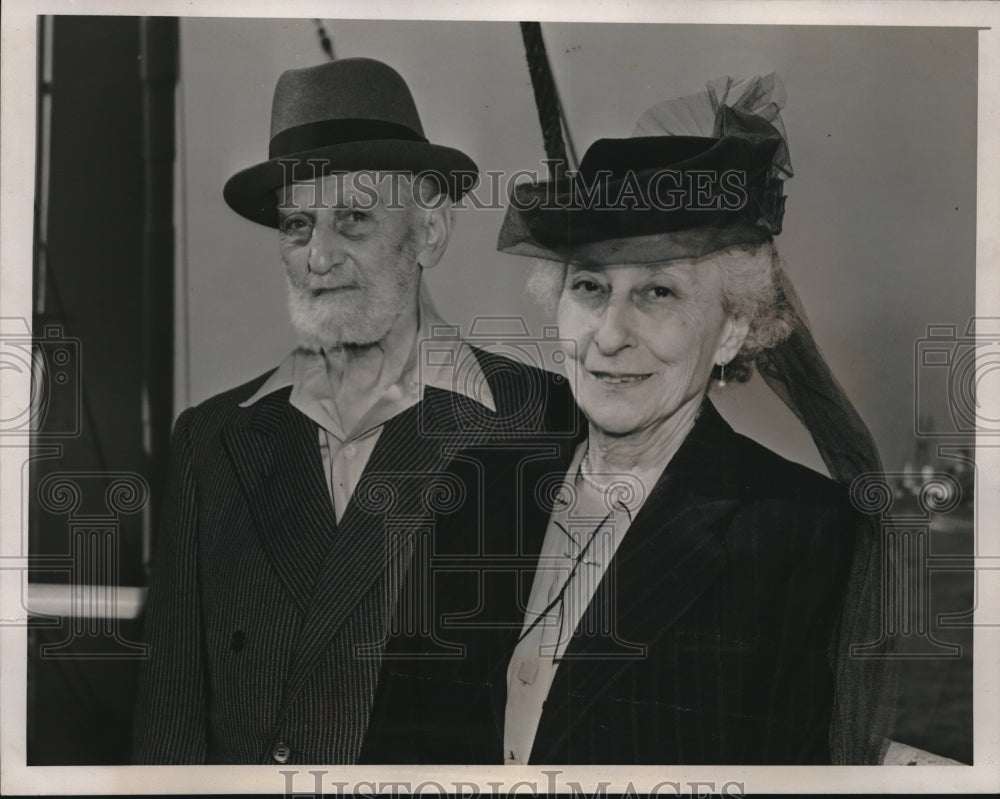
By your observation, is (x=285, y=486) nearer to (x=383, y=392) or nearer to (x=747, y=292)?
(x=383, y=392)

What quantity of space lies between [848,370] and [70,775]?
2769mm

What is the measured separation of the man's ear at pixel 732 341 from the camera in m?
3.17

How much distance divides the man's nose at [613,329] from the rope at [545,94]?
1.51 feet

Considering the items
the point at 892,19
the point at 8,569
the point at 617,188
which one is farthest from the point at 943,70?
the point at 8,569

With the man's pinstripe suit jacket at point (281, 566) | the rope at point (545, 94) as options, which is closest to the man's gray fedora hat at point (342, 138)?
the rope at point (545, 94)

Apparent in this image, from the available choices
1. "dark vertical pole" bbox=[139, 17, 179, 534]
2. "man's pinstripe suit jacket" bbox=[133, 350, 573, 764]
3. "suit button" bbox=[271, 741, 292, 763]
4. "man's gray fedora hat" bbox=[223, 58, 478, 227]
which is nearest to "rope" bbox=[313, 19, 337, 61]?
"man's gray fedora hat" bbox=[223, 58, 478, 227]

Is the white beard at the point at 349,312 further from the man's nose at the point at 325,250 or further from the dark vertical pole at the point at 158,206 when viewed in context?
the dark vertical pole at the point at 158,206

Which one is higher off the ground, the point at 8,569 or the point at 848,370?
the point at 848,370

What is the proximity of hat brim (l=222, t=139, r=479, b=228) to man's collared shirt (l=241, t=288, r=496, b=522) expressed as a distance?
0.38 metres

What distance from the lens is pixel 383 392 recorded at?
3217 millimetres

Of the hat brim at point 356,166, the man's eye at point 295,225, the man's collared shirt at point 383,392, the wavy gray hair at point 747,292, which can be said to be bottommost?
the man's collared shirt at point 383,392

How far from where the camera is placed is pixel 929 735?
329cm

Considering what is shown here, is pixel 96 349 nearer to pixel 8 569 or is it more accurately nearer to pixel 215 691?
pixel 8 569

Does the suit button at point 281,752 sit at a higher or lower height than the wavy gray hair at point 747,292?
lower
